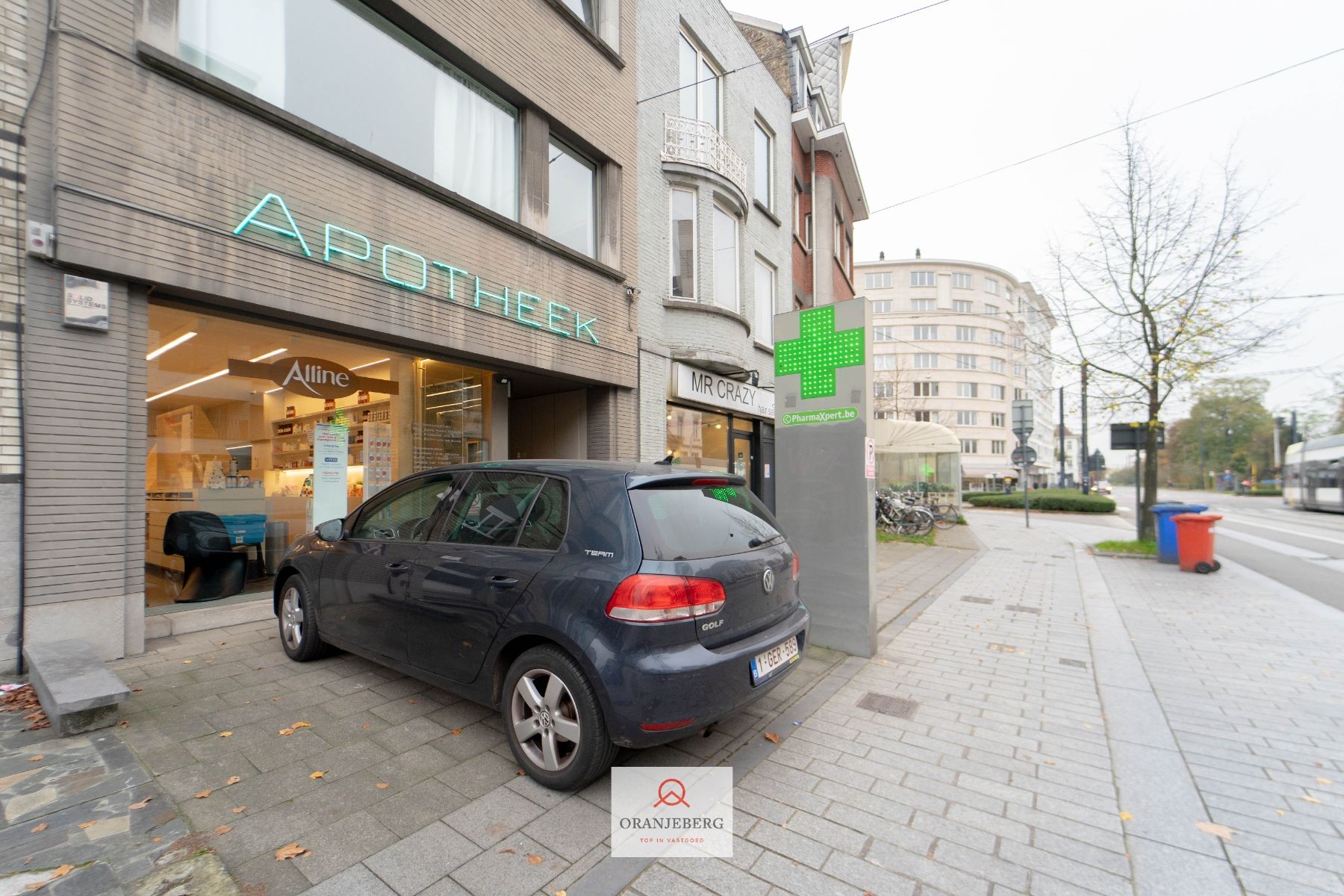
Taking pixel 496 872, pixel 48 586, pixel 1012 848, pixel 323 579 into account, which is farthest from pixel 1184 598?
pixel 48 586

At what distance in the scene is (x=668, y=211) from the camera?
10828 mm

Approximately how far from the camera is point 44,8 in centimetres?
439

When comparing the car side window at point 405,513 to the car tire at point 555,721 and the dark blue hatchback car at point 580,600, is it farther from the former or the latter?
the car tire at point 555,721

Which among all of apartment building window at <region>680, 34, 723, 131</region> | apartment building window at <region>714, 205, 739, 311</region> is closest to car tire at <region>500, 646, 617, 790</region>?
apartment building window at <region>714, 205, 739, 311</region>

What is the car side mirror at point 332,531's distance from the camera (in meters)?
4.27

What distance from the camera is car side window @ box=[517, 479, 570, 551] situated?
10.4 feet

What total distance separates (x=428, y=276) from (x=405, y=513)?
368 cm

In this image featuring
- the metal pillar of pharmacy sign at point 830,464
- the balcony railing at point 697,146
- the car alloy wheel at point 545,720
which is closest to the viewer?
the car alloy wheel at point 545,720

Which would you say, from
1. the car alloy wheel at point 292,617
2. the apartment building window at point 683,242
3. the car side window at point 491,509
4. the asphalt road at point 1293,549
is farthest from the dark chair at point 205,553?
the asphalt road at point 1293,549

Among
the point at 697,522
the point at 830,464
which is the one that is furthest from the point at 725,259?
the point at 697,522

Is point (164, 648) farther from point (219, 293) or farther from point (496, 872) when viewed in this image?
point (496, 872)

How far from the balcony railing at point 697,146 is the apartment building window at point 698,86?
0.33 m

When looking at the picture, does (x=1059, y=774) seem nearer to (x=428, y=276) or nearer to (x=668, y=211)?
(x=428, y=276)

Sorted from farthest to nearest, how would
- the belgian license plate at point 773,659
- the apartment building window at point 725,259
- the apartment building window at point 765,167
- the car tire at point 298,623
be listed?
1. the apartment building window at point 765,167
2. the apartment building window at point 725,259
3. the car tire at point 298,623
4. the belgian license plate at point 773,659
